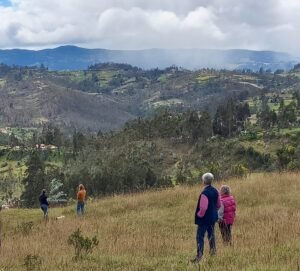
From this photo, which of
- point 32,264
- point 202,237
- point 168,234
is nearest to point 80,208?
point 168,234

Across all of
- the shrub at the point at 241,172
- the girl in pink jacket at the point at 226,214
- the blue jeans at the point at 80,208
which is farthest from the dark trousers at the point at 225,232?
the shrub at the point at 241,172

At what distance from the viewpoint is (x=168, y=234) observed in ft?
42.5

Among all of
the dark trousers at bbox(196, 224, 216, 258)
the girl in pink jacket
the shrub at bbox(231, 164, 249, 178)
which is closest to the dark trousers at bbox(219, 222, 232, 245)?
the girl in pink jacket

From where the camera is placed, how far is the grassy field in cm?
835

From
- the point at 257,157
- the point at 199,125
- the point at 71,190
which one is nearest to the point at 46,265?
the point at 71,190

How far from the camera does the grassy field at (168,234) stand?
8.35m

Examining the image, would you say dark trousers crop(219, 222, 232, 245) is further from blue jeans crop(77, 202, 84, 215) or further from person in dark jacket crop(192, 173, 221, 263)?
blue jeans crop(77, 202, 84, 215)

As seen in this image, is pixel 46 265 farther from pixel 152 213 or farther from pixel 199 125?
pixel 199 125

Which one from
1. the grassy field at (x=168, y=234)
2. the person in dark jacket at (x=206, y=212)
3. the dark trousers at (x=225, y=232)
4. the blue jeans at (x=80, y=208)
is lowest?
the blue jeans at (x=80, y=208)

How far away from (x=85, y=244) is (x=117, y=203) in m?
10.1

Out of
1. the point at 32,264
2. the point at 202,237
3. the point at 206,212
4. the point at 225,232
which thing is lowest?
the point at 32,264

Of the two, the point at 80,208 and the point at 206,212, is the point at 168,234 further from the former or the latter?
the point at 80,208

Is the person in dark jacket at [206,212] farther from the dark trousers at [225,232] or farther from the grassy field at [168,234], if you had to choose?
the dark trousers at [225,232]

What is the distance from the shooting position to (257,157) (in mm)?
81500
